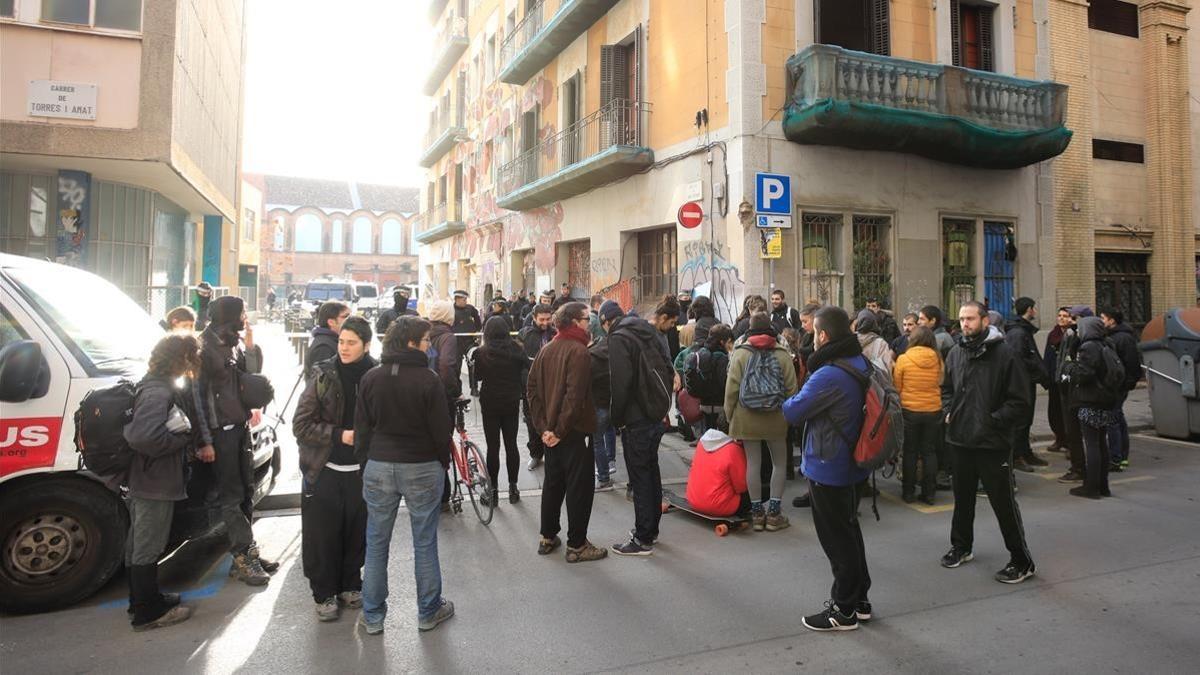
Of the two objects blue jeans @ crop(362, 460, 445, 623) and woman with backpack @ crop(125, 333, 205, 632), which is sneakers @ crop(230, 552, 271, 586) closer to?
woman with backpack @ crop(125, 333, 205, 632)

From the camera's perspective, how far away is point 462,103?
90.2 feet

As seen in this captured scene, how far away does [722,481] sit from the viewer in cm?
596

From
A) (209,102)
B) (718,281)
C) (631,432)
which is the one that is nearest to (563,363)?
(631,432)

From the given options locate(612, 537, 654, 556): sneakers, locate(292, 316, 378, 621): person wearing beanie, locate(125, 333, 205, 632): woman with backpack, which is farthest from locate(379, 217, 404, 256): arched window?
locate(292, 316, 378, 621): person wearing beanie

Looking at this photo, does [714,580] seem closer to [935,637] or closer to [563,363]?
[935,637]

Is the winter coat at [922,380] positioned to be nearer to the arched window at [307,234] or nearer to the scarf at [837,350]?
the scarf at [837,350]

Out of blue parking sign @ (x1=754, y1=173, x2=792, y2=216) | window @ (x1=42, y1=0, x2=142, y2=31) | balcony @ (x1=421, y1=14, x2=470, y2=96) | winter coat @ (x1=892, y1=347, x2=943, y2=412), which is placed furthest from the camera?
balcony @ (x1=421, y1=14, x2=470, y2=96)

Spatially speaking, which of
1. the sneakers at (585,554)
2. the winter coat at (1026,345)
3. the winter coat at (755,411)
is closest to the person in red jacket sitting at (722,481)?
the winter coat at (755,411)

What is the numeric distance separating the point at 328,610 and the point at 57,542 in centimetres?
177

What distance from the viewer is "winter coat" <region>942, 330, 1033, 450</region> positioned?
189 inches

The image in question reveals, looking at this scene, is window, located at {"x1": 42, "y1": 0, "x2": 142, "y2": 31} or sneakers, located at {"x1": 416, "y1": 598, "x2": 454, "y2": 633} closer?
sneakers, located at {"x1": 416, "y1": 598, "x2": 454, "y2": 633}

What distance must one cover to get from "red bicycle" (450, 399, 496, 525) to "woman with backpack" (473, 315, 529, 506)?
291mm

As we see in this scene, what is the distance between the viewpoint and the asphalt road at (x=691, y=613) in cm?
366

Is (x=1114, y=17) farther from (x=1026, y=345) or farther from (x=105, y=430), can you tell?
(x=105, y=430)
